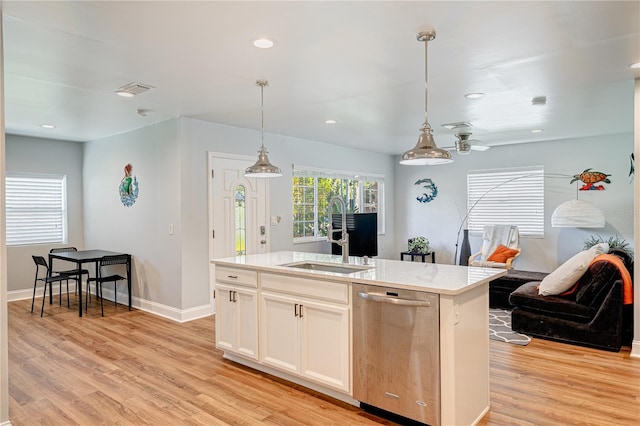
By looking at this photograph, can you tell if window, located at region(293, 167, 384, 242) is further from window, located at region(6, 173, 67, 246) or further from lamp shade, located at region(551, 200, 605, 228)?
window, located at region(6, 173, 67, 246)

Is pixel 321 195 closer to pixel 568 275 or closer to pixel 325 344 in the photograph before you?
pixel 568 275

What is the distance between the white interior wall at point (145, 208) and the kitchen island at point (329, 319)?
5.73ft

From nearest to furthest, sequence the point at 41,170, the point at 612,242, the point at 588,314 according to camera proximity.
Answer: the point at 588,314, the point at 612,242, the point at 41,170

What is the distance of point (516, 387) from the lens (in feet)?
10.2

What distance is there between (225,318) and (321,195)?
143 inches

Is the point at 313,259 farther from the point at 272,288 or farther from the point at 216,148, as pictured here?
the point at 216,148

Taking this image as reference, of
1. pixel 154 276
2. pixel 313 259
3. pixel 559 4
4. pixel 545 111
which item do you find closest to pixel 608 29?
pixel 559 4

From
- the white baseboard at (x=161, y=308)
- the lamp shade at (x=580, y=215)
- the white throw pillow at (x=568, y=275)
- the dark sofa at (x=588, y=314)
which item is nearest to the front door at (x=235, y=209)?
the white baseboard at (x=161, y=308)

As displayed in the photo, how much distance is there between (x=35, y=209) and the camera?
635 centimetres

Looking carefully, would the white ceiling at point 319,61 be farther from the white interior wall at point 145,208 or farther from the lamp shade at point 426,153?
the lamp shade at point 426,153

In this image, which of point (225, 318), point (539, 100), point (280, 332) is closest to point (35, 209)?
point (225, 318)

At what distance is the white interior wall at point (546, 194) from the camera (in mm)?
6277

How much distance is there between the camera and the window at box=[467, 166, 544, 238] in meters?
7.01

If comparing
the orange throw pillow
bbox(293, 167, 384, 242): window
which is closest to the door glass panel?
bbox(293, 167, 384, 242): window
